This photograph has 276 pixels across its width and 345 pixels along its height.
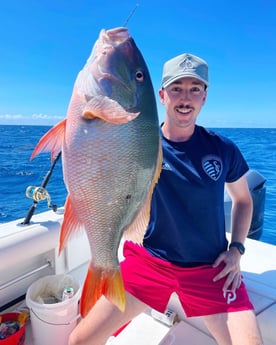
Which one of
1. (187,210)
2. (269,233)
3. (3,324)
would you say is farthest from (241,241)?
(269,233)

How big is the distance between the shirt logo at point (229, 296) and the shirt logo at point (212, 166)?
2.26ft

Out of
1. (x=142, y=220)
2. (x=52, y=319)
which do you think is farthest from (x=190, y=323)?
(x=142, y=220)

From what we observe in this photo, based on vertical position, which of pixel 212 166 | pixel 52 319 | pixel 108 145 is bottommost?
pixel 52 319

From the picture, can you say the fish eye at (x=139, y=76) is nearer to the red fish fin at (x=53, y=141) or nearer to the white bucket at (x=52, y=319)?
the red fish fin at (x=53, y=141)

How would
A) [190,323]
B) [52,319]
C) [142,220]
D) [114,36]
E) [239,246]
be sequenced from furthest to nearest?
[190,323] → [52,319] → [239,246] → [142,220] → [114,36]

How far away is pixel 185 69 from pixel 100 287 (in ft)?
4.32

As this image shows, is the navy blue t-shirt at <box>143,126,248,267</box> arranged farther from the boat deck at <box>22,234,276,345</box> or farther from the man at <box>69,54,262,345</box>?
the boat deck at <box>22,234,276,345</box>

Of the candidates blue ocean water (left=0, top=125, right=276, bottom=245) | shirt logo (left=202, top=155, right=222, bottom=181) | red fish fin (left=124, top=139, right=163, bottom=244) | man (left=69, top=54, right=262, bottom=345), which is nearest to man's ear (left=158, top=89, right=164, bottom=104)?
man (left=69, top=54, right=262, bottom=345)

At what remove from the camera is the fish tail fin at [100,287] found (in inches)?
52.7

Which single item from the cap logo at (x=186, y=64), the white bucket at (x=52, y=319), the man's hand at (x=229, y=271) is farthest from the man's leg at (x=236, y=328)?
the cap logo at (x=186, y=64)

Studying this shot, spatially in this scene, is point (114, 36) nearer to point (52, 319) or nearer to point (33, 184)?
point (52, 319)

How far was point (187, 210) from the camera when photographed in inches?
75.5

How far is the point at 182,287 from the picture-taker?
1.86 metres

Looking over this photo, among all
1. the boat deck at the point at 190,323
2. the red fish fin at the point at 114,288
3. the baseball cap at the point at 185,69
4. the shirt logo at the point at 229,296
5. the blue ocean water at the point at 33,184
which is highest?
the baseball cap at the point at 185,69
